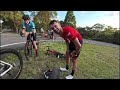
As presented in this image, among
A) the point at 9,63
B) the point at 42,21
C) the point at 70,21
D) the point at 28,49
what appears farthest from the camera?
the point at 28,49

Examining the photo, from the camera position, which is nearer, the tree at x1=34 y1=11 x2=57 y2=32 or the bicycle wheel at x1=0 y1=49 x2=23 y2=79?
the bicycle wheel at x1=0 y1=49 x2=23 y2=79

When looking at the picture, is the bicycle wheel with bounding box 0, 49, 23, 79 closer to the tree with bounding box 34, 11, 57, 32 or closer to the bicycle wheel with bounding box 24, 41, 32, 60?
the tree with bounding box 34, 11, 57, 32

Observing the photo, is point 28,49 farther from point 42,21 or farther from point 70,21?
point 70,21

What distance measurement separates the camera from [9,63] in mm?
2951

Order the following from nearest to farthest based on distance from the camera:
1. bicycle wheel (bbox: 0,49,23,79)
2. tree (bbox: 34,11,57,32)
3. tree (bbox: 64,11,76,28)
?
bicycle wheel (bbox: 0,49,23,79) → tree (bbox: 64,11,76,28) → tree (bbox: 34,11,57,32)

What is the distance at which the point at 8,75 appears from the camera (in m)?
2.95

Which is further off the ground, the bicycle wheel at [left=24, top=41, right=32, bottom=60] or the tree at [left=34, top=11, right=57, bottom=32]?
the tree at [left=34, top=11, right=57, bottom=32]

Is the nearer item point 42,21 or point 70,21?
point 42,21

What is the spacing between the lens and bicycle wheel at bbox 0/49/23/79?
2.83m

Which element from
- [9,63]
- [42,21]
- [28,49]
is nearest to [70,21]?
[42,21]

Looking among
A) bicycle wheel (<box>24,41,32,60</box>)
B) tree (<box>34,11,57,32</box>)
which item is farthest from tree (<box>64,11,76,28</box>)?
bicycle wheel (<box>24,41,32,60</box>)

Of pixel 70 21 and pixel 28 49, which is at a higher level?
pixel 70 21

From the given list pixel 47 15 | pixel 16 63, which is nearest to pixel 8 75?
pixel 16 63
